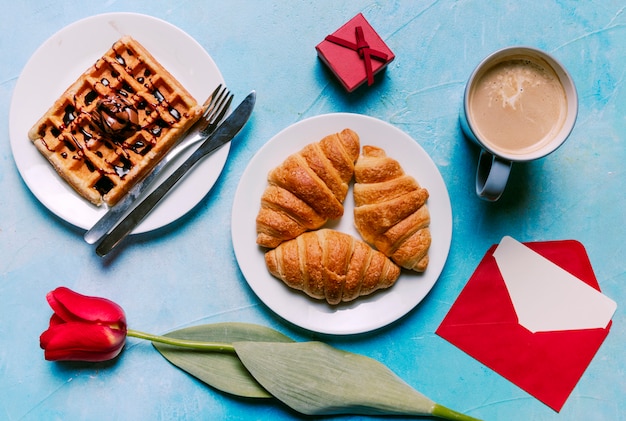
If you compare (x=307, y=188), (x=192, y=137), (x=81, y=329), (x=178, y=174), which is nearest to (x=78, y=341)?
(x=81, y=329)

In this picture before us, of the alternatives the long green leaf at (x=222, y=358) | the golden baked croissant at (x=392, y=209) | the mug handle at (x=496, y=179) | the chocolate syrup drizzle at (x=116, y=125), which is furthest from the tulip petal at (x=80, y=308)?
the mug handle at (x=496, y=179)

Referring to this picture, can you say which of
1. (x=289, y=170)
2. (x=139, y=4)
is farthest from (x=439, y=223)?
(x=139, y=4)

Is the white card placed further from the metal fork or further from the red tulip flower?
the red tulip flower

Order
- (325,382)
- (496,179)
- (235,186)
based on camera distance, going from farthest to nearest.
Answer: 1. (235,186)
2. (325,382)
3. (496,179)

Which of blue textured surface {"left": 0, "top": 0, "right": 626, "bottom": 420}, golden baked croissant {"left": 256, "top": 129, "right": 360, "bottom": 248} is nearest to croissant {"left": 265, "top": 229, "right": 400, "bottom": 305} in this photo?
golden baked croissant {"left": 256, "top": 129, "right": 360, "bottom": 248}

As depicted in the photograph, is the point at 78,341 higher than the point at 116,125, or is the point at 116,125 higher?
the point at 116,125

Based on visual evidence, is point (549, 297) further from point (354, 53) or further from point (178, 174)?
point (178, 174)

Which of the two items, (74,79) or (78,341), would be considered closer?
(78,341)
